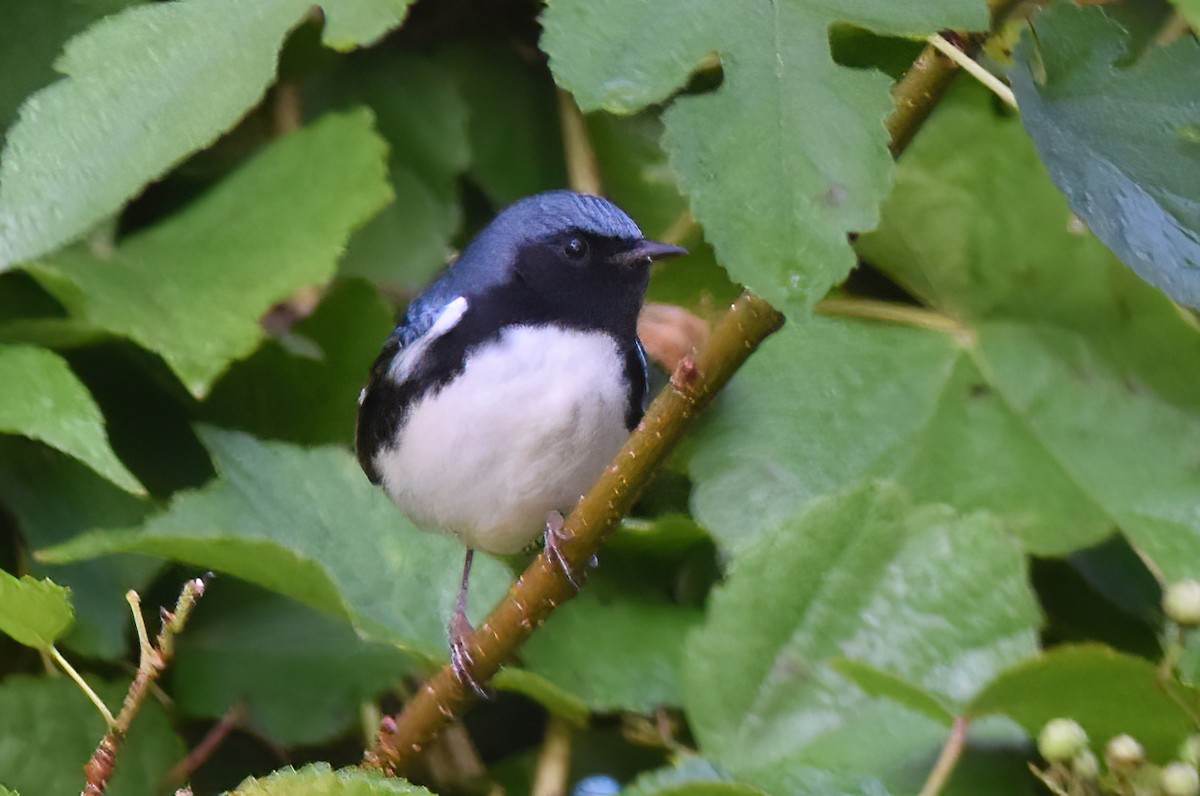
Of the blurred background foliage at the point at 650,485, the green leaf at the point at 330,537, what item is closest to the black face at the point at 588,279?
the blurred background foliage at the point at 650,485

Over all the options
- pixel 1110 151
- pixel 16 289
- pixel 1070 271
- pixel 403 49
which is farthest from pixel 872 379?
pixel 16 289

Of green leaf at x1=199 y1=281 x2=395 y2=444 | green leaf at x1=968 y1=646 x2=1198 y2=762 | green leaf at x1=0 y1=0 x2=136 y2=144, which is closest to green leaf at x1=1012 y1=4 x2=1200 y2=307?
green leaf at x1=968 y1=646 x2=1198 y2=762

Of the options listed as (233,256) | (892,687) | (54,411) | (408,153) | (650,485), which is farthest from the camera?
(408,153)

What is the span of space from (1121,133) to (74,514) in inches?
34.8

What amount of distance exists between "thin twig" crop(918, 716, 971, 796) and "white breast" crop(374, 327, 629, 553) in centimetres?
39

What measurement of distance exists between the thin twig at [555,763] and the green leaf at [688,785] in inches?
15.6

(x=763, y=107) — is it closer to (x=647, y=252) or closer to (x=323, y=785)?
(x=323, y=785)

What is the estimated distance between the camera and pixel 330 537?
1.11m

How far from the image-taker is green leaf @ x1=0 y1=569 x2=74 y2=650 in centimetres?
74

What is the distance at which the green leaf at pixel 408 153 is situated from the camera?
1377 millimetres

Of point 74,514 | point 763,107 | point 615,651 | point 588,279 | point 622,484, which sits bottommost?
point 615,651

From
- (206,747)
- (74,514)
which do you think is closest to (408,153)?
(74,514)

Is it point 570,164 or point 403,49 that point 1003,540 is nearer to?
point 570,164

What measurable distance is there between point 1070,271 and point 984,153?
0.14m
